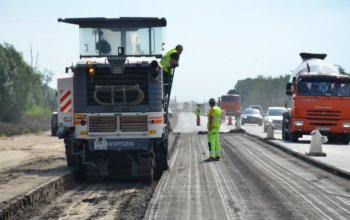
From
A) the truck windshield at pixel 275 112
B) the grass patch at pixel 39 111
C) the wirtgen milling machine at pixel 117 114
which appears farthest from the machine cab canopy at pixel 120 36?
the grass patch at pixel 39 111

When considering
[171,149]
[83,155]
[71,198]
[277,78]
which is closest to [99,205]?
[71,198]

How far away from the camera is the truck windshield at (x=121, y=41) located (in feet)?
47.1

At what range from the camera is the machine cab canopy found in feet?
47.1

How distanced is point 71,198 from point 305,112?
1632 centimetres

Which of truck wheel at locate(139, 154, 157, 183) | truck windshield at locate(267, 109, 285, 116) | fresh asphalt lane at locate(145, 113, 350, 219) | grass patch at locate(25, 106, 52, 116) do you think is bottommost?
fresh asphalt lane at locate(145, 113, 350, 219)

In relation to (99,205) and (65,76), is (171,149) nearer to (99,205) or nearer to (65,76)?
(65,76)

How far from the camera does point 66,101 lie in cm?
1390

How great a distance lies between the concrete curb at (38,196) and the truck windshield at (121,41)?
296 cm

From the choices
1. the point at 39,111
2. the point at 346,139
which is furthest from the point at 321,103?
the point at 39,111

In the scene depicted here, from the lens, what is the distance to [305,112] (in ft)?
84.3

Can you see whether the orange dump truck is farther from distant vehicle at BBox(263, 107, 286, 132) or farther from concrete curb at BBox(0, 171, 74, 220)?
distant vehicle at BBox(263, 107, 286, 132)

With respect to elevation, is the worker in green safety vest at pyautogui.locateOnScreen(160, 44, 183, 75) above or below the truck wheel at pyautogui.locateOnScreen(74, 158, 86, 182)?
above

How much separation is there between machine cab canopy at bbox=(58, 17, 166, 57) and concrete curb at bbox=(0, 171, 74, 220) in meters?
3.00

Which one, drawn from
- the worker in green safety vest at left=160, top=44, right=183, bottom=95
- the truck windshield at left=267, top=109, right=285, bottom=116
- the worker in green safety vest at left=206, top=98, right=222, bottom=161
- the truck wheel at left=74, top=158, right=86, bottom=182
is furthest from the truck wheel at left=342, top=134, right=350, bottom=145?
the truck wheel at left=74, top=158, right=86, bottom=182
